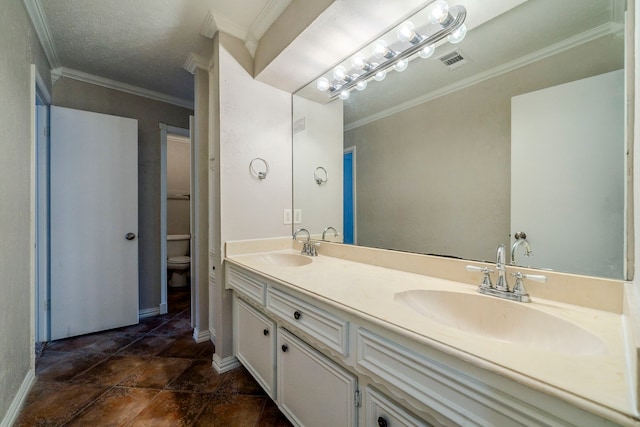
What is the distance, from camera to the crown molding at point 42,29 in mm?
1542

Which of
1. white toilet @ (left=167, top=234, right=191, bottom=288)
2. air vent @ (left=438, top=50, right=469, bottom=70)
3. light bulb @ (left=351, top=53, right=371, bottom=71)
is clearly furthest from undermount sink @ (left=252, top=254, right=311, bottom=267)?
white toilet @ (left=167, top=234, right=191, bottom=288)

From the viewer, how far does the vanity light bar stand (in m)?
1.21

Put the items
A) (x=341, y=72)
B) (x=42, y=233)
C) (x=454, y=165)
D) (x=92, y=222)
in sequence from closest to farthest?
1. (x=454, y=165)
2. (x=341, y=72)
3. (x=42, y=233)
4. (x=92, y=222)

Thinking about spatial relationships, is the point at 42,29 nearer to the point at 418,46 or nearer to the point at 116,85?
the point at 116,85

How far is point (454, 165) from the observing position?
1.25 metres

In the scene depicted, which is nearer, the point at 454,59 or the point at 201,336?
the point at 454,59

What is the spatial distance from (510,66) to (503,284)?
917 millimetres

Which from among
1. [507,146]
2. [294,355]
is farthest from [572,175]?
[294,355]

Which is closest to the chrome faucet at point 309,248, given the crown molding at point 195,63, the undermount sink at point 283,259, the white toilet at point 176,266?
the undermount sink at point 283,259

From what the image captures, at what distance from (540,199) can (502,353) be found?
2.48 feet

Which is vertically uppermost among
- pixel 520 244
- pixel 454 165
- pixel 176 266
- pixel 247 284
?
pixel 454 165

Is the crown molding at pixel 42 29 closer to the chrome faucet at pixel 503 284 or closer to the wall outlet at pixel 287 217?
the wall outlet at pixel 287 217

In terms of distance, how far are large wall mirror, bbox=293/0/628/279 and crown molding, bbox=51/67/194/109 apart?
2.21 m

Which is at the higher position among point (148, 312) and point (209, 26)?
point (209, 26)
